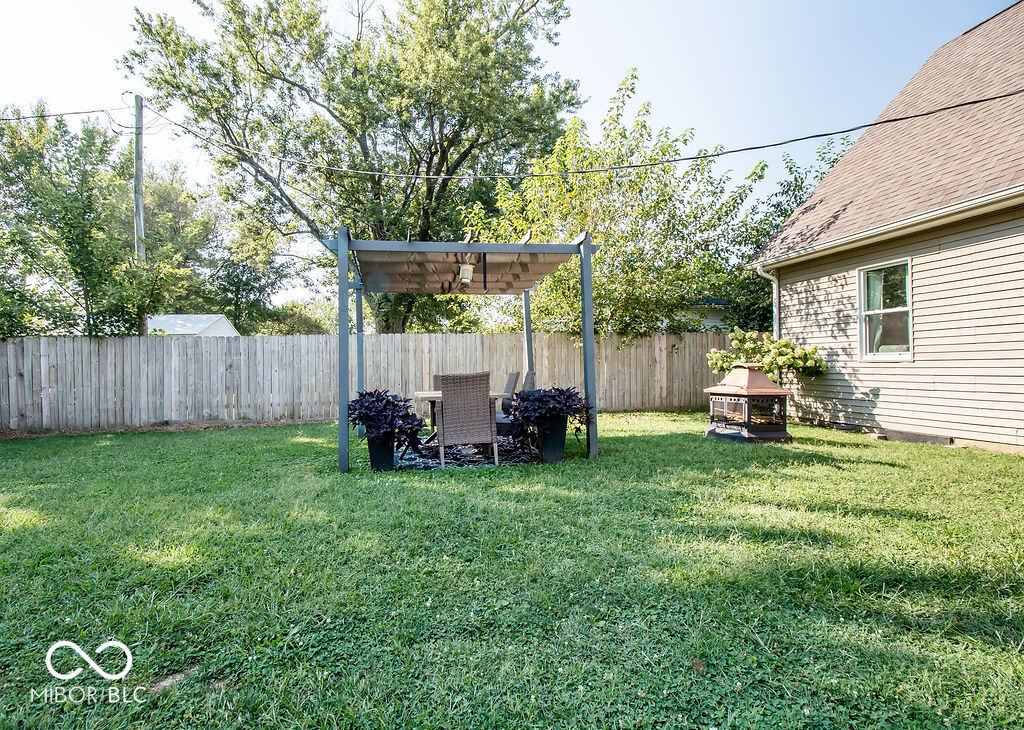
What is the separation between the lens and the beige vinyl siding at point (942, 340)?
208 inches

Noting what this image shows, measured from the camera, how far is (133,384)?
8117 millimetres

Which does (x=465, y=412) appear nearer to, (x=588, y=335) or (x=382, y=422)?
(x=382, y=422)

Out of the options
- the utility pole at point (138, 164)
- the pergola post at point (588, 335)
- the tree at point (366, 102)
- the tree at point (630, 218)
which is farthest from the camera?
the tree at point (366, 102)

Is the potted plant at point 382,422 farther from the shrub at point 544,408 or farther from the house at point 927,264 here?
the house at point 927,264

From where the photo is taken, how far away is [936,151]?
6.54 meters

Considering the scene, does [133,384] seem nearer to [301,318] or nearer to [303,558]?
[303,558]

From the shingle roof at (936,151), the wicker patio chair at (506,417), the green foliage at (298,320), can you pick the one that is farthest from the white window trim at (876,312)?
the green foliage at (298,320)

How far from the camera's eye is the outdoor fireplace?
19.6ft

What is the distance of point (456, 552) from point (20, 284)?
29.1ft

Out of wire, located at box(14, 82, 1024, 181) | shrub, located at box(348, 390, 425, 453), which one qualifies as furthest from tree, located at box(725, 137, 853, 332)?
shrub, located at box(348, 390, 425, 453)

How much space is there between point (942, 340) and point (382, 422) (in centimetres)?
647

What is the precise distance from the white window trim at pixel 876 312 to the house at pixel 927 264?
0.7 inches

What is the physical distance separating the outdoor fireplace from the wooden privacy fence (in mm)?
3632

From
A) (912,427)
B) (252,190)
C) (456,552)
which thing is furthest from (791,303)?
(252,190)
